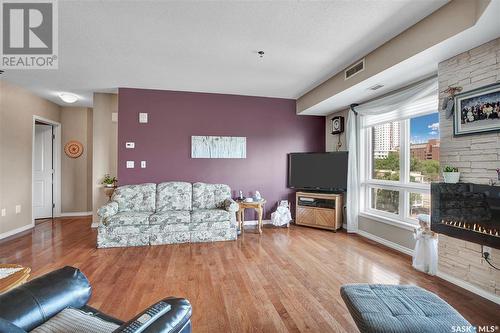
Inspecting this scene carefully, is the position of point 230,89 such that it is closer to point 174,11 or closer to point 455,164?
point 174,11

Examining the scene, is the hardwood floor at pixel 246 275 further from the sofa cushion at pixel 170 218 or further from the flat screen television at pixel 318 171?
the flat screen television at pixel 318 171

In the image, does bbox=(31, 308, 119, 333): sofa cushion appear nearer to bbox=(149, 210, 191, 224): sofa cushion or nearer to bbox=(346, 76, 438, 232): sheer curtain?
bbox=(149, 210, 191, 224): sofa cushion

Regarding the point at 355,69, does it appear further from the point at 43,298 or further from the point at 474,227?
the point at 43,298

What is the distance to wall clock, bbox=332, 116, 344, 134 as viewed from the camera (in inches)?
190

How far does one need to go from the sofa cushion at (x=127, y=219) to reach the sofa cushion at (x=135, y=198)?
33 centimetres

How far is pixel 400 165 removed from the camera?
3.67 meters

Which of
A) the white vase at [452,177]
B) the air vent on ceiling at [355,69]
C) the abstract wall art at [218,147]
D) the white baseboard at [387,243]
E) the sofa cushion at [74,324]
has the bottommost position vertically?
the white baseboard at [387,243]

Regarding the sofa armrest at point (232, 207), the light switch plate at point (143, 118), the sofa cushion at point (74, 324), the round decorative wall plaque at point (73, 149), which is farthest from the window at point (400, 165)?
the round decorative wall plaque at point (73, 149)

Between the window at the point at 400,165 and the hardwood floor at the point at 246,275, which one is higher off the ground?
the window at the point at 400,165

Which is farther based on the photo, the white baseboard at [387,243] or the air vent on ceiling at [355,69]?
the white baseboard at [387,243]

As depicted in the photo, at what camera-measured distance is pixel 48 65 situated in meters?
3.35

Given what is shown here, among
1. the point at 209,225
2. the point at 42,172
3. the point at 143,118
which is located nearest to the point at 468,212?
the point at 209,225

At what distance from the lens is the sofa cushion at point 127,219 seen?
3.60 meters

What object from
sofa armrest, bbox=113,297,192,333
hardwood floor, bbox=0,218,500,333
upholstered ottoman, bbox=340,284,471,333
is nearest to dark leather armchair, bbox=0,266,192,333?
sofa armrest, bbox=113,297,192,333
